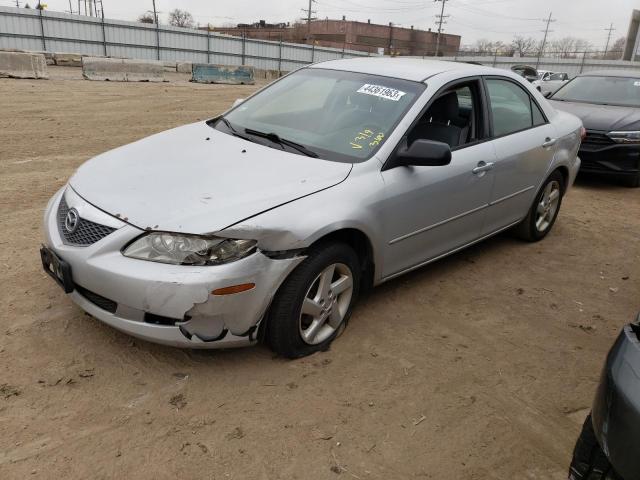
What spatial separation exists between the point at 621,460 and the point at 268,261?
1.71 meters

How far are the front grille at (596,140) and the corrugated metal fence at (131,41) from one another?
2558 cm

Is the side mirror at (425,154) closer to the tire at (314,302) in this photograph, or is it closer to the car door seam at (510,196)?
the tire at (314,302)

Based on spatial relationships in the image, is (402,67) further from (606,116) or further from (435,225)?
(606,116)

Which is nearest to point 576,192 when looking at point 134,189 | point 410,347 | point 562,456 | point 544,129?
point 544,129

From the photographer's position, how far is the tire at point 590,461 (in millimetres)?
1739

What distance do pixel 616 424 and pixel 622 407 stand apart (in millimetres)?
59

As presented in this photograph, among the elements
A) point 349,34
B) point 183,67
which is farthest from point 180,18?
point 183,67

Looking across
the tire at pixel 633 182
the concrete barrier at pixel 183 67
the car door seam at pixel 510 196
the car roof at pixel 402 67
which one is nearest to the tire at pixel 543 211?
the car door seam at pixel 510 196

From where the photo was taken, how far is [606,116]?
7770 mm

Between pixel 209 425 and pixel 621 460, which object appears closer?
pixel 621 460

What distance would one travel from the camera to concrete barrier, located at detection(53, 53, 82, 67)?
21844 mm

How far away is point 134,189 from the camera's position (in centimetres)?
295

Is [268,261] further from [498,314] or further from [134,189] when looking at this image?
[498,314]

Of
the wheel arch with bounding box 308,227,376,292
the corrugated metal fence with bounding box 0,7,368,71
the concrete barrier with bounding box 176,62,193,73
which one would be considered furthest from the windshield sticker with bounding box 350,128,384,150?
the corrugated metal fence with bounding box 0,7,368,71
